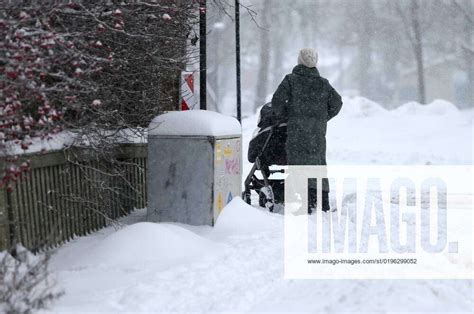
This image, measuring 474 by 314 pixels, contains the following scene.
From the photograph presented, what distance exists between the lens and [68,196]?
712cm

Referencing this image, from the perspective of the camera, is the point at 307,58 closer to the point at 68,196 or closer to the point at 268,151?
the point at 268,151

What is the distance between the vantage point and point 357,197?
1064 cm

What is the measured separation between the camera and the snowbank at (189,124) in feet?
24.7

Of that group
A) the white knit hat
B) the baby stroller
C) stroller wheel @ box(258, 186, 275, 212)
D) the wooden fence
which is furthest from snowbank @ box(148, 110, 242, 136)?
stroller wheel @ box(258, 186, 275, 212)

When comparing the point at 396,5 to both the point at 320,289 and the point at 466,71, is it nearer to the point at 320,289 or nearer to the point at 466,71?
the point at 466,71

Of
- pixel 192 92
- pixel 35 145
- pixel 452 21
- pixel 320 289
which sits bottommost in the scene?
pixel 320 289

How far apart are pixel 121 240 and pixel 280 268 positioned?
1411 millimetres

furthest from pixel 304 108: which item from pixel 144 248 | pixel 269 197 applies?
pixel 144 248

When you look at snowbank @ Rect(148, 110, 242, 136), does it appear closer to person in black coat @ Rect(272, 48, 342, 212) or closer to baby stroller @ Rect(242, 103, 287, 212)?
person in black coat @ Rect(272, 48, 342, 212)

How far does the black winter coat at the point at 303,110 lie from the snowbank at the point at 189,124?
4.75 ft

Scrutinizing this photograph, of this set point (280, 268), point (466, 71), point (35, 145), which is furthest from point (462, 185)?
point (466, 71)
